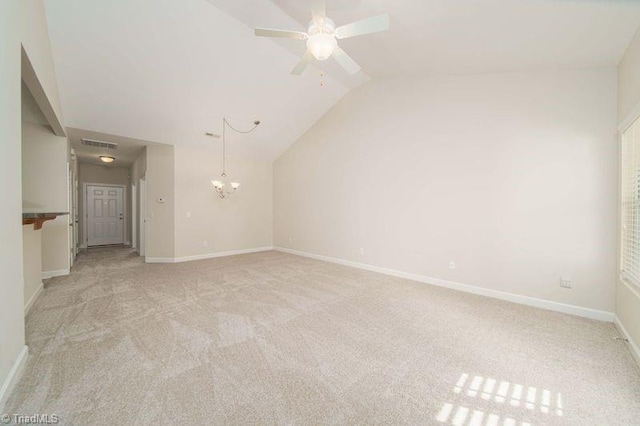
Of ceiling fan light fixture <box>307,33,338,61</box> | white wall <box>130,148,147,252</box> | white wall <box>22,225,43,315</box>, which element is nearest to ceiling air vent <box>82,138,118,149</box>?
white wall <box>130,148,147,252</box>

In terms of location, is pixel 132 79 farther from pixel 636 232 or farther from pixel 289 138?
pixel 636 232

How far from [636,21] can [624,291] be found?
2629 mm

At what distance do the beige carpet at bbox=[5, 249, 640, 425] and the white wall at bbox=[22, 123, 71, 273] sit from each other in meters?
1.22

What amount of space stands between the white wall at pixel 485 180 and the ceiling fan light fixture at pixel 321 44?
257 cm

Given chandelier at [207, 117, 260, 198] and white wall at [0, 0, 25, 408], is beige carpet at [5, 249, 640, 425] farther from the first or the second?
chandelier at [207, 117, 260, 198]

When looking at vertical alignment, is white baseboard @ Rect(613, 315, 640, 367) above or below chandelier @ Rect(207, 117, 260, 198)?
below

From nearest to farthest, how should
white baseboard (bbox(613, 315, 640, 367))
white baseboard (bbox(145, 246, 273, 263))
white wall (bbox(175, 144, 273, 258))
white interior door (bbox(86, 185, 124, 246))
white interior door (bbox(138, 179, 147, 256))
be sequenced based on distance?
white baseboard (bbox(613, 315, 640, 367)) < white baseboard (bbox(145, 246, 273, 263)) < white wall (bbox(175, 144, 273, 258)) < white interior door (bbox(138, 179, 147, 256)) < white interior door (bbox(86, 185, 124, 246))

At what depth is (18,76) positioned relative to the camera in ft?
6.28

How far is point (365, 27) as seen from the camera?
2.34 meters

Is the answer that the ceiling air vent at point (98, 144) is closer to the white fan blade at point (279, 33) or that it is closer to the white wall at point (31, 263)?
the white wall at point (31, 263)

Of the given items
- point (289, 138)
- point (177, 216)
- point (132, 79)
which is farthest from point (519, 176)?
point (177, 216)

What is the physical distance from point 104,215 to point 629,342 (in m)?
11.6

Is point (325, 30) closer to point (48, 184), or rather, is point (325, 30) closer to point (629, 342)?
point (629, 342)

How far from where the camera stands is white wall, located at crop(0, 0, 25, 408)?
166cm
